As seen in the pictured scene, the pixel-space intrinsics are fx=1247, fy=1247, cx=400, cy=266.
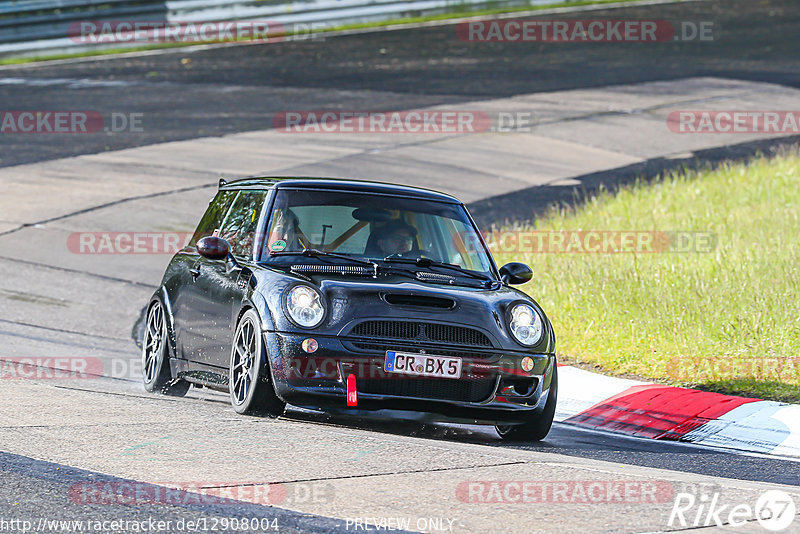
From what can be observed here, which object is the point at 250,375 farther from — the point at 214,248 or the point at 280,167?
the point at 280,167

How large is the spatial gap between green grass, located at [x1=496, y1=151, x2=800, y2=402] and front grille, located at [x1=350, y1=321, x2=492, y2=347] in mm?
2722

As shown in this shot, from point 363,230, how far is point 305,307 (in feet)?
3.64

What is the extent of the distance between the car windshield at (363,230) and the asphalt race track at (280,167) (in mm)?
1107

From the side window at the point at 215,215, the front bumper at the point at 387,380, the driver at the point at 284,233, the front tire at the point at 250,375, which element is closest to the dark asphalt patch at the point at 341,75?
the side window at the point at 215,215

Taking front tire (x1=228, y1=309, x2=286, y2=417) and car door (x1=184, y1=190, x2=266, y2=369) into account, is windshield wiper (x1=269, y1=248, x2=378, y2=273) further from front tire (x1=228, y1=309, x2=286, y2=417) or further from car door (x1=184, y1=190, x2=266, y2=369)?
front tire (x1=228, y1=309, x2=286, y2=417)

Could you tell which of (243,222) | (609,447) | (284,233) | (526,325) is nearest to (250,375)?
(284,233)

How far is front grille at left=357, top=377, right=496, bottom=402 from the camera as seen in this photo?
7215 mm

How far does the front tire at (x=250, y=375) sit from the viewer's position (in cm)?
727

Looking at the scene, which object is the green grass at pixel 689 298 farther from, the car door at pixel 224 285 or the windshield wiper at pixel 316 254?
the car door at pixel 224 285

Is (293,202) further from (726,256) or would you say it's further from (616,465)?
(726,256)

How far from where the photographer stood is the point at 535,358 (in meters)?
7.51

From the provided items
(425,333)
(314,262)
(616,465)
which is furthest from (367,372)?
(616,465)

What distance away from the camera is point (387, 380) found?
721 cm

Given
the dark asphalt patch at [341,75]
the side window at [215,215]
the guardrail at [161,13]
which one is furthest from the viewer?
the guardrail at [161,13]
